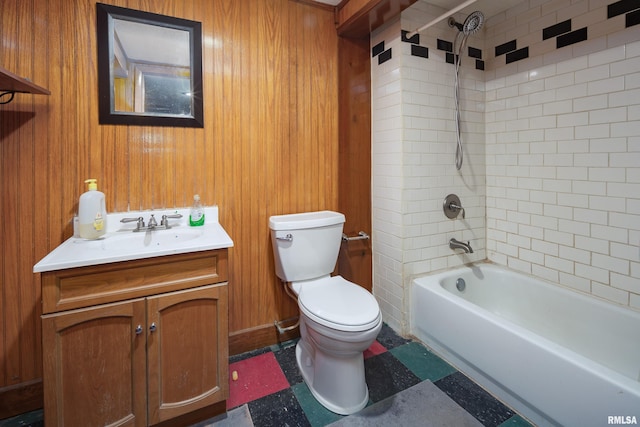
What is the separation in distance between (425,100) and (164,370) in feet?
6.71

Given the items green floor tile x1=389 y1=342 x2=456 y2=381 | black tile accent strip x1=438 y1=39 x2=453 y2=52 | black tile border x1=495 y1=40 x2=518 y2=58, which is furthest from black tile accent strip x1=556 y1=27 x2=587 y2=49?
green floor tile x1=389 y1=342 x2=456 y2=381

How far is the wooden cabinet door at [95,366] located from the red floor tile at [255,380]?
45 cm

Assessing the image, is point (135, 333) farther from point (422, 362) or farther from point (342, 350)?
point (422, 362)

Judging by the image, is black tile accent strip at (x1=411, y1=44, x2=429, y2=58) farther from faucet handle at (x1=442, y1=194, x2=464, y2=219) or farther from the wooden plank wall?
faucet handle at (x1=442, y1=194, x2=464, y2=219)

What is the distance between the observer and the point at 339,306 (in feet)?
4.70

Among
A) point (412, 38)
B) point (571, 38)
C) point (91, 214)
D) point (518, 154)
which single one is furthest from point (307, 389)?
point (571, 38)

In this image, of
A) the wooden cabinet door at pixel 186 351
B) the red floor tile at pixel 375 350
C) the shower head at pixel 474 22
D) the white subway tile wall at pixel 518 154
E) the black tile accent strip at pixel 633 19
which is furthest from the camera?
the red floor tile at pixel 375 350

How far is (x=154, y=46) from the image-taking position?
5.18ft

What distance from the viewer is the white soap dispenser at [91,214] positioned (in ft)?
4.51

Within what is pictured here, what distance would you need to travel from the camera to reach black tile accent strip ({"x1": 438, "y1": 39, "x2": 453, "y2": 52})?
6.50ft

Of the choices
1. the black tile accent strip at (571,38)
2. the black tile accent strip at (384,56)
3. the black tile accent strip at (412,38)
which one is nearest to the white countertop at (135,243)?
the black tile accent strip at (384,56)

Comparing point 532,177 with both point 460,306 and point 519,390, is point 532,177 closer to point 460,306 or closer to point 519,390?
point 460,306

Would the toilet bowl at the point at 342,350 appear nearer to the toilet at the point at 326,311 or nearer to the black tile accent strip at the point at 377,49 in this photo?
the toilet at the point at 326,311


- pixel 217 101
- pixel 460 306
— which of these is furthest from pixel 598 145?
pixel 217 101
